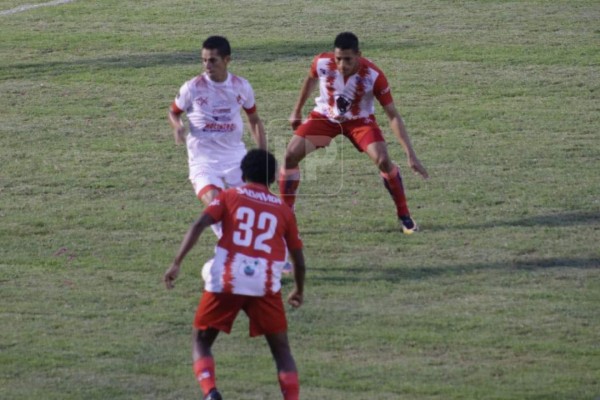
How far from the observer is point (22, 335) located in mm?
9633

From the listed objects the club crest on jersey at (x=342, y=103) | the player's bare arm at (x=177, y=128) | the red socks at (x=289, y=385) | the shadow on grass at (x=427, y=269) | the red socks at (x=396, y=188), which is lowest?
the shadow on grass at (x=427, y=269)

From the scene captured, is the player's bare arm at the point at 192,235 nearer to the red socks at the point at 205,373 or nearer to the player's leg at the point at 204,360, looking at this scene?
the player's leg at the point at 204,360

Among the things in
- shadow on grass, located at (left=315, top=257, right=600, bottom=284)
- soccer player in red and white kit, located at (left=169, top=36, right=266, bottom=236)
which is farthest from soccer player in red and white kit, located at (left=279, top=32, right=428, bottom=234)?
soccer player in red and white kit, located at (left=169, top=36, right=266, bottom=236)

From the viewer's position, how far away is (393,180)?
12094 mm

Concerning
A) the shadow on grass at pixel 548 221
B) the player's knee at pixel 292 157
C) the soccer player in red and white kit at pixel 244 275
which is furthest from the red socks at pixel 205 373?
the shadow on grass at pixel 548 221

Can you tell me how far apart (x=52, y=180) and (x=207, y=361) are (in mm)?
6913

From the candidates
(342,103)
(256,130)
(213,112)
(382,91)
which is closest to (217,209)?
(256,130)

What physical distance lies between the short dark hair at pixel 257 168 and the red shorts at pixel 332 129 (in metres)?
3.99

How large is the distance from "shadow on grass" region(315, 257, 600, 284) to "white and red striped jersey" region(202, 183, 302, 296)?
2.97 meters

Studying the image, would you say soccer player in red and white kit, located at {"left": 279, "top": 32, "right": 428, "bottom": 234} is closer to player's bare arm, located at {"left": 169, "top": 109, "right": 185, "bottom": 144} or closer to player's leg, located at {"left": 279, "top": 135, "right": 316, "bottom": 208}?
player's leg, located at {"left": 279, "top": 135, "right": 316, "bottom": 208}

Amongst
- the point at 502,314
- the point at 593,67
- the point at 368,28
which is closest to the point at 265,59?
the point at 368,28

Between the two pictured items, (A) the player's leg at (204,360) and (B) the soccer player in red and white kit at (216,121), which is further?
(B) the soccer player in red and white kit at (216,121)

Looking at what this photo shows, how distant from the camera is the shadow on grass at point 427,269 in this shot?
10953 mm

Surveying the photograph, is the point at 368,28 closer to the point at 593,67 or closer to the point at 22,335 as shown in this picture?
the point at 593,67
